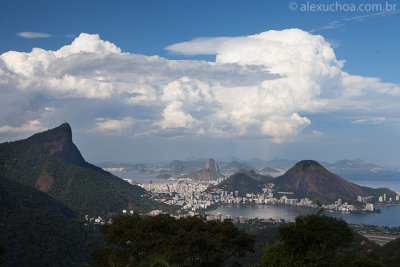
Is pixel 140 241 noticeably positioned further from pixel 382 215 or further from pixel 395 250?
pixel 382 215

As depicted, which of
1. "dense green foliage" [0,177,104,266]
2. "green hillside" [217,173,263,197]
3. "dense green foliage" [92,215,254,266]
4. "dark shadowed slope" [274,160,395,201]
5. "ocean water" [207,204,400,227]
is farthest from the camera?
"green hillside" [217,173,263,197]

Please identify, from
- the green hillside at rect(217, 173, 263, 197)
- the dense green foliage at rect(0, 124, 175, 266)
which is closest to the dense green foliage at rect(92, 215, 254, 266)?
the dense green foliage at rect(0, 124, 175, 266)

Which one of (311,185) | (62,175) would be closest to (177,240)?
(62,175)

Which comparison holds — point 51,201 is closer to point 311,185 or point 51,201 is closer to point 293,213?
point 293,213

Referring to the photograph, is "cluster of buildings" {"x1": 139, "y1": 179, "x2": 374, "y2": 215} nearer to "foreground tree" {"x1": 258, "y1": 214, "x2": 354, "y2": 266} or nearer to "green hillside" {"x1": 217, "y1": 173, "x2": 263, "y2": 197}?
"green hillside" {"x1": 217, "y1": 173, "x2": 263, "y2": 197}

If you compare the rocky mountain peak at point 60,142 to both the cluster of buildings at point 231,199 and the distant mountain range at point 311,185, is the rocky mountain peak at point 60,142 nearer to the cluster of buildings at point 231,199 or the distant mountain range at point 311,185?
the cluster of buildings at point 231,199

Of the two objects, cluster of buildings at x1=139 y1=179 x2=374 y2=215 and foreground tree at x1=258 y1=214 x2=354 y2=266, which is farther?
cluster of buildings at x1=139 y1=179 x2=374 y2=215
